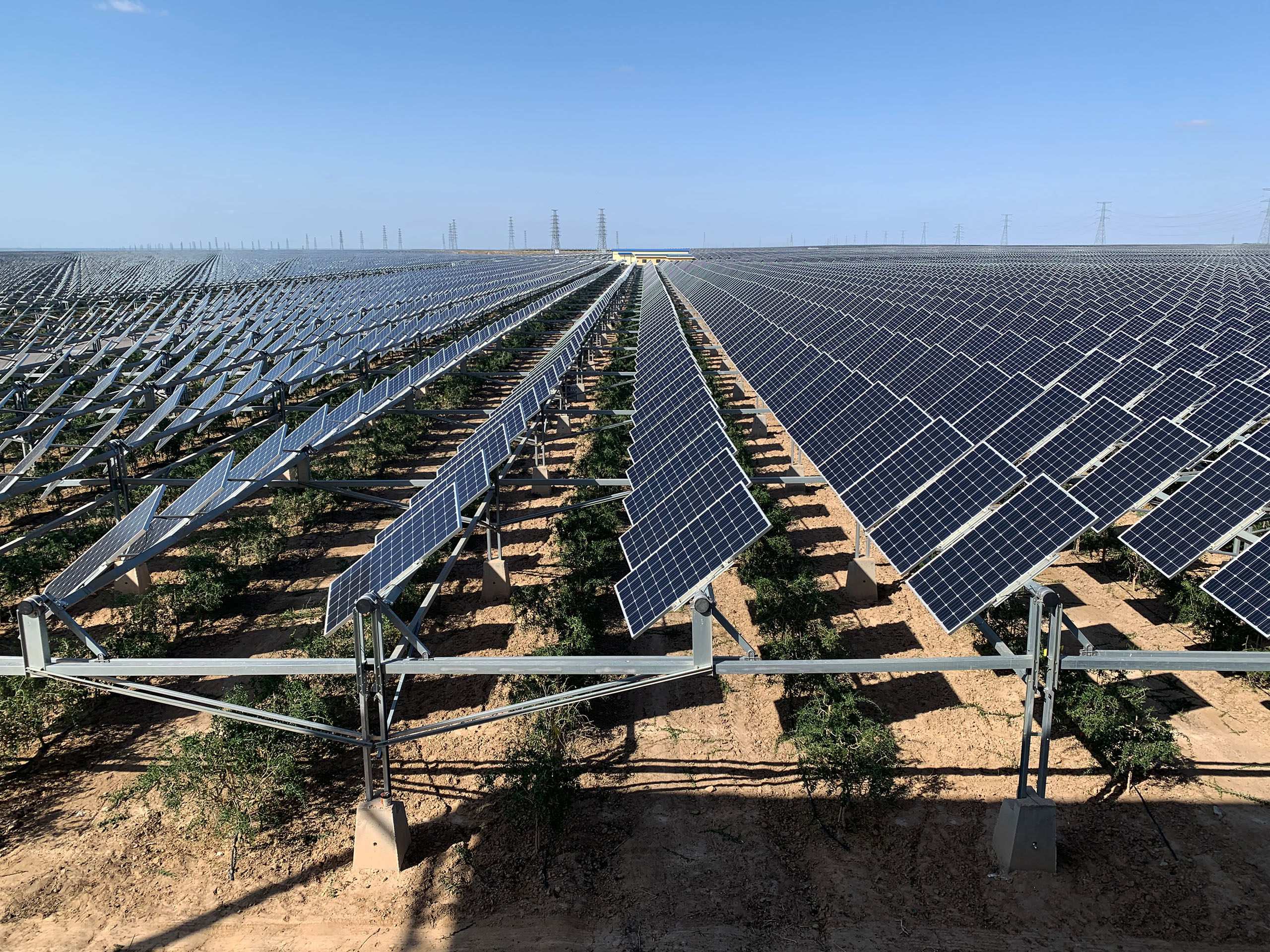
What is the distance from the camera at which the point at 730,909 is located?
594 cm

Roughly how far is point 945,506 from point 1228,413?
688 centimetres

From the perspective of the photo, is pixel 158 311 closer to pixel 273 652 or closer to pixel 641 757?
pixel 273 652

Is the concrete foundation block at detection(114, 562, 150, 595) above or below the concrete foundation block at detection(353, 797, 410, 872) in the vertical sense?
above

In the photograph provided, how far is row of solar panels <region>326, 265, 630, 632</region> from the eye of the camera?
23.2 ft

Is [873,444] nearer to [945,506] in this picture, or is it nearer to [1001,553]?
[945,506]

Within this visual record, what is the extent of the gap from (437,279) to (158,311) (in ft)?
63.8

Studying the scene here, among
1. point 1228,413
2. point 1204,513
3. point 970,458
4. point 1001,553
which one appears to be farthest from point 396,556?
point 1228,413

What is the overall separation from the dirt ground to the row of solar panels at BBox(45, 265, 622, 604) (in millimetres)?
1879

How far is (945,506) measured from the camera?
8.47 m

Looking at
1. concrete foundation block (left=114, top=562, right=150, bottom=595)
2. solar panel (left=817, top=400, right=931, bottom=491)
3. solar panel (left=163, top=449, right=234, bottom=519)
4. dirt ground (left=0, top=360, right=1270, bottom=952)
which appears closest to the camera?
dirt ground (left=0, top=360, right=1270, bottom=952)

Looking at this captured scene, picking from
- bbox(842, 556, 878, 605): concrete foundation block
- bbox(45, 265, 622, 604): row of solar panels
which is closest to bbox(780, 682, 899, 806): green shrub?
bbox(842, 556, 878, 605): concrete foundation block

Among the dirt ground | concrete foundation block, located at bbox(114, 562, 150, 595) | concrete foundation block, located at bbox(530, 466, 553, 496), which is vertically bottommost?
the dirt ground

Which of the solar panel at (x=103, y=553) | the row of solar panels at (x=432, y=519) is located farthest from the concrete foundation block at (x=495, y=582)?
the solar panel at (x=103, y=553)

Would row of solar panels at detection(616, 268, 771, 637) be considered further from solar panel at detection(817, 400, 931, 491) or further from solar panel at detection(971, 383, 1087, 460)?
solar panel at detection(971, 383, 1087, 460)
